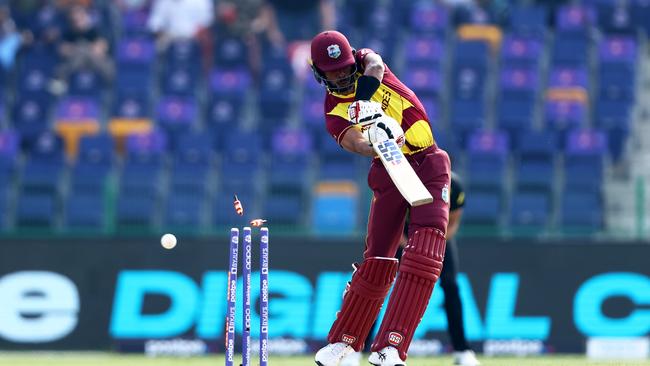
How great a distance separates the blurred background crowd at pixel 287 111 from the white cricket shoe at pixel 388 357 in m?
6.49

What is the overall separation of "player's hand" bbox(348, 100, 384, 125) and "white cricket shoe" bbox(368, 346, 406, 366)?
143 cm

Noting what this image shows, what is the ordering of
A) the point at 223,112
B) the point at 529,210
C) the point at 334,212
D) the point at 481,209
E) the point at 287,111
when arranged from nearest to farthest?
the point at 481,209, the point at 334,212, the point at 529,210, the point at 223,112, the point at 287,111

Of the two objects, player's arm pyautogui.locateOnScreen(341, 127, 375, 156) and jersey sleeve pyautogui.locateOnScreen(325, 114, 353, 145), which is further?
jersey sleeve pyautogui.locateOnScreen(325, 114, 353, 145)

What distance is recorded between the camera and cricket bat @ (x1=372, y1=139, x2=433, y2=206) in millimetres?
7980

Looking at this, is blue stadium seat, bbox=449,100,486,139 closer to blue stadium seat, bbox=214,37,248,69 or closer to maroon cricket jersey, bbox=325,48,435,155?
blue stadium seat, bbox=214,37,248,69

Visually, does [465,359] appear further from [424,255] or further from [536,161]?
[536,161]

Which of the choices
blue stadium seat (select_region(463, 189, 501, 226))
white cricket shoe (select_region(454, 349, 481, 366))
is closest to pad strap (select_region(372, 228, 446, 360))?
white cricket shoe (select_region(454, 349, 481, 366))

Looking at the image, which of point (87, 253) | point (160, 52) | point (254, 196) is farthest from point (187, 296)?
point (160, 52)

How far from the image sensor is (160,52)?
19703mm

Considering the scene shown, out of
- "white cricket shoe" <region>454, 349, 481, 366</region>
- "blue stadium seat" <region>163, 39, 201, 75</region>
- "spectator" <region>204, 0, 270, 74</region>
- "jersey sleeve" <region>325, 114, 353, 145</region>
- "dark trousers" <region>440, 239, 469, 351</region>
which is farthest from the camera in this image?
"spectator" <region>204, 0, 270, 74</region>

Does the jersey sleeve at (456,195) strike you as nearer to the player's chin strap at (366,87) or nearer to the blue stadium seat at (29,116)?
the player's chin strap at (366,87)

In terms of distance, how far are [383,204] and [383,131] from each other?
674mm

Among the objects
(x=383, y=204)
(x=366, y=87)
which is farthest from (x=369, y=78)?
(x=383, y=204)

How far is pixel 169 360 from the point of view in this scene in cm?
1316
